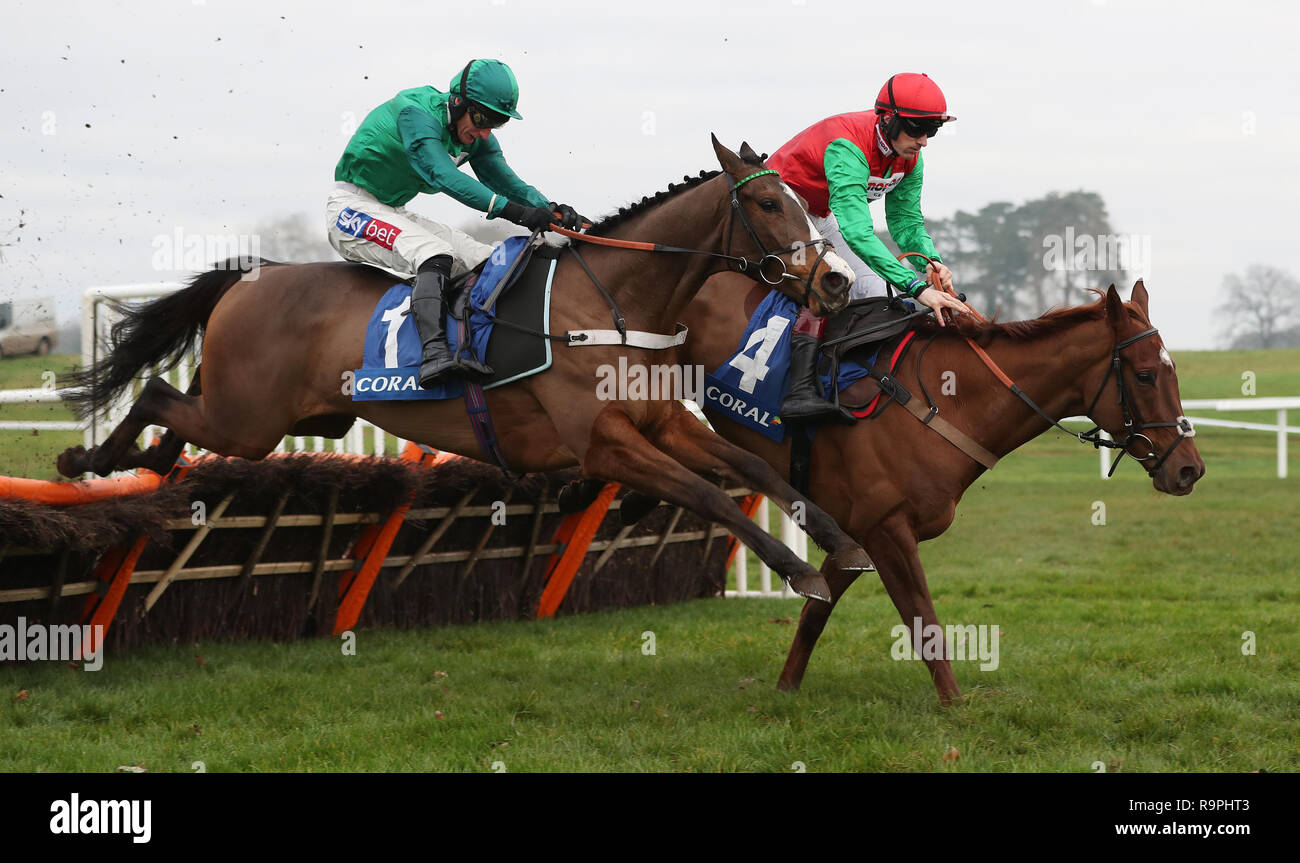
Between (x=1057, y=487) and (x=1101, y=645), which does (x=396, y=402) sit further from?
(x=1057, y=487)

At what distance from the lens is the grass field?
4.46m

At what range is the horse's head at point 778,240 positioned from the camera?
4.60m

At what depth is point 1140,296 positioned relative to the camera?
5.18m

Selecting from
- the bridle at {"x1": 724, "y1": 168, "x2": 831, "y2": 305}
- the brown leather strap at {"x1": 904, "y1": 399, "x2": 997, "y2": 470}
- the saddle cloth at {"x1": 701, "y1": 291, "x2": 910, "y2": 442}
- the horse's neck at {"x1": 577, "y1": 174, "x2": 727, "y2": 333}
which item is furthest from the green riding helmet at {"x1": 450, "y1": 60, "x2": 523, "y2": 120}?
the brown leather strap at {"x1": 904, "y1": 399, "x2": 997, "y2": 470}

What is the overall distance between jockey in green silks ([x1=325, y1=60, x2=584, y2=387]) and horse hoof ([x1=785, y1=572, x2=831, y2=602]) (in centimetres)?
152

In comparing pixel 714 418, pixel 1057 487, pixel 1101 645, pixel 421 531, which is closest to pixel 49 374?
pixel 421 531

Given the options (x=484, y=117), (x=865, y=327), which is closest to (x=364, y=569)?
(x=484, y=117)

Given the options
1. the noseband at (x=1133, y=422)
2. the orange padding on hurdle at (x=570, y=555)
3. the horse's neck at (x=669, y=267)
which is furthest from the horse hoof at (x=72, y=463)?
the noseband at (x=1133, y=422)

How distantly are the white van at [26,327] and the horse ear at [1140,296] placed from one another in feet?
17.6

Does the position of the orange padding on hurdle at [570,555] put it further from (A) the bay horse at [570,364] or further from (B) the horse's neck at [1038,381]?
(B) the horse's neck at [1038,381]

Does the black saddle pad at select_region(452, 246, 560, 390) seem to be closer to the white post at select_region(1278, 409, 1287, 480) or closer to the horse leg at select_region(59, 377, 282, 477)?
the horse leg at select_region(59, 377, 282, 477)

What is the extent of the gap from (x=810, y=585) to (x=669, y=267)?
142 cm

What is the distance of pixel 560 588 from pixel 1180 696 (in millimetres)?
3931

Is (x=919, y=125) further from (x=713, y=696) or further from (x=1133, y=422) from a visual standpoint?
(x=713, y=696)
